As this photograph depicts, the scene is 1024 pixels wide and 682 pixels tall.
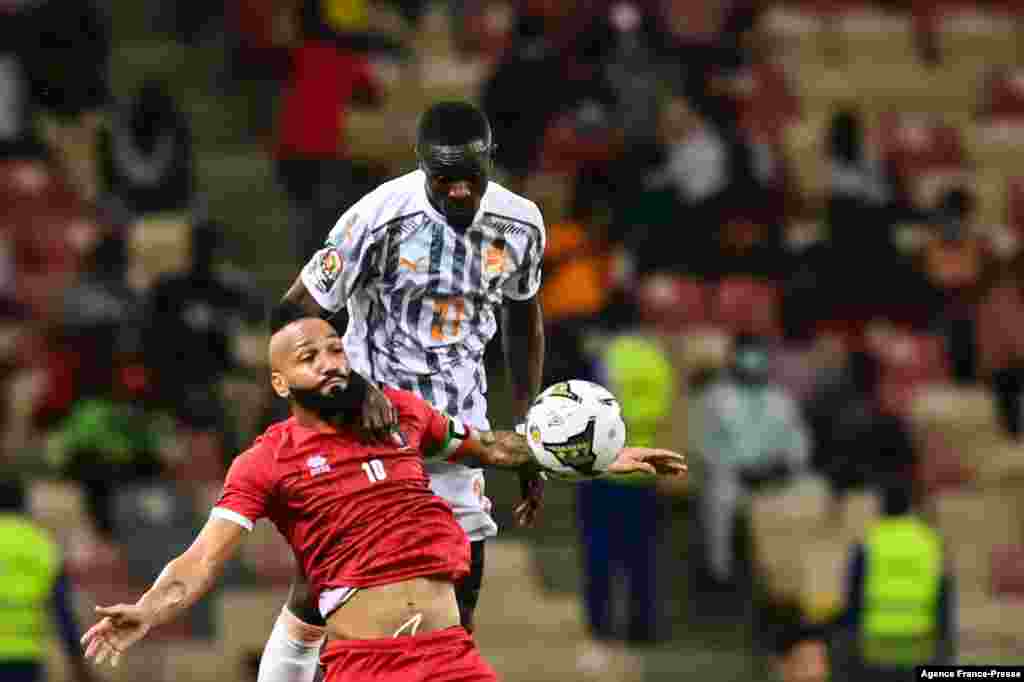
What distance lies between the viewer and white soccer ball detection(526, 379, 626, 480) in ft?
22.4

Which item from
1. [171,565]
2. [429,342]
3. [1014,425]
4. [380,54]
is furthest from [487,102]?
[171,565]

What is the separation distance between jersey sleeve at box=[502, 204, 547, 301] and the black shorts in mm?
880

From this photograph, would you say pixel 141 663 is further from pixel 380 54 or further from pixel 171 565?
pixel 171 565

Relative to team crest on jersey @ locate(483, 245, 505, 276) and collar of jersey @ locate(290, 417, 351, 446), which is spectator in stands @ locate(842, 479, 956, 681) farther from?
collar of jersey @ locate(290, 417, 351, 446)

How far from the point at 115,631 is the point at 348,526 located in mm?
826

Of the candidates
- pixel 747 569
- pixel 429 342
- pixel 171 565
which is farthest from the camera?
pixel 747 569

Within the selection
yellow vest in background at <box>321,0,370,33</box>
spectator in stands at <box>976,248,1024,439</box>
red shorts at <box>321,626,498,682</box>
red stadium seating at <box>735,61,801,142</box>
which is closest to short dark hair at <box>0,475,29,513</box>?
yellow vest in background at <box>321,0,370,33</box>

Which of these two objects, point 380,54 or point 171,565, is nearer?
point 171,565

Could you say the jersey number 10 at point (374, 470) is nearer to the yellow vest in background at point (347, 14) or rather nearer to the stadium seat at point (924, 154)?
Answer: the yellow vest in background at point (347, 14)

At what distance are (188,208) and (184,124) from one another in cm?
72

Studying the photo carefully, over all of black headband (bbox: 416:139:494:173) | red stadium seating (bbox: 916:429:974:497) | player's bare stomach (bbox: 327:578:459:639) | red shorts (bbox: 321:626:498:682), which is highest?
black headband (bbox: 416:139:494:173)

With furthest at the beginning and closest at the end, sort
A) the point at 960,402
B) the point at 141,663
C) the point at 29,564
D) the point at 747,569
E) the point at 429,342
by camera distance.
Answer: the point at 960,402, the point at 747,569, the point at 141,663, the point at 29,564, the point at 429,342

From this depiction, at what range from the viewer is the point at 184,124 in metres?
14.4

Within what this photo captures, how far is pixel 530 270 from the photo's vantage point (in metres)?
7.62
